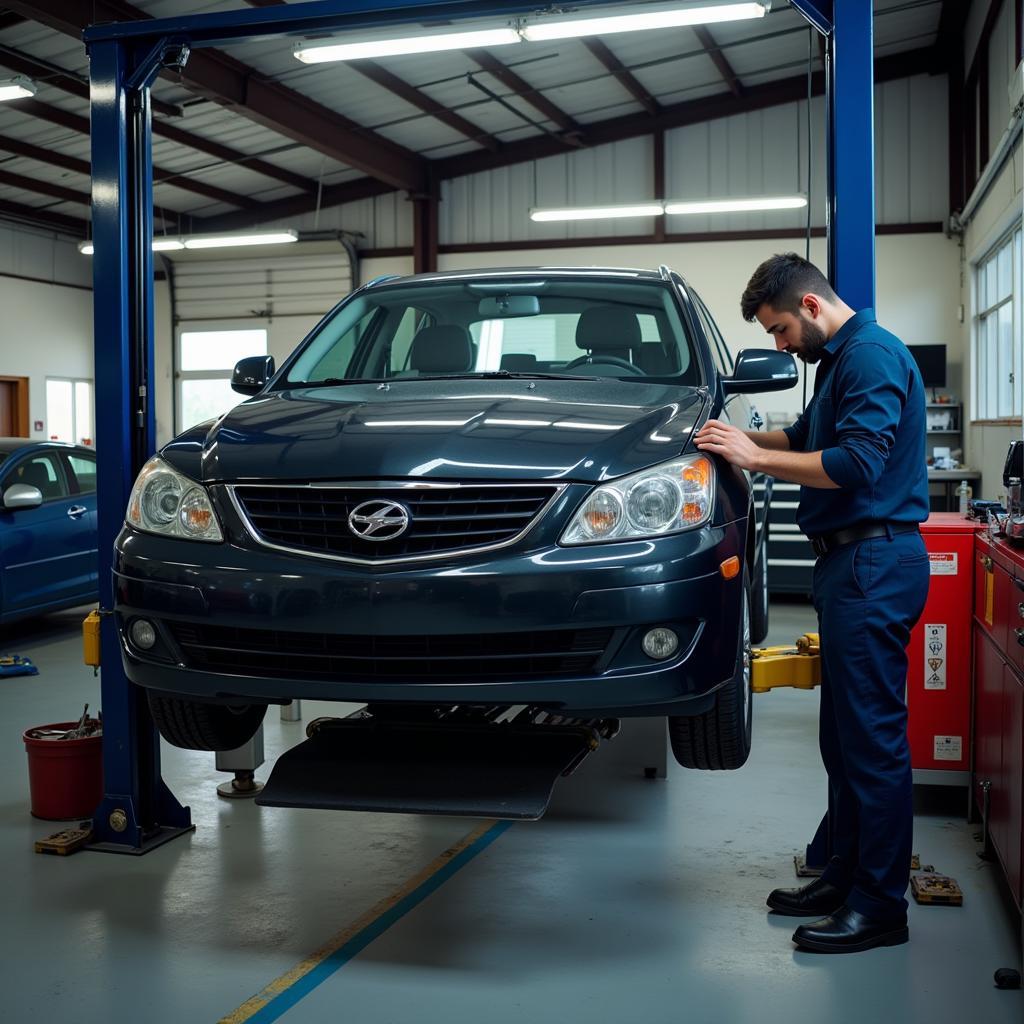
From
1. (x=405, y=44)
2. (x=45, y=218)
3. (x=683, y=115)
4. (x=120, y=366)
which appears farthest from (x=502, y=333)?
(x=45, y=218)

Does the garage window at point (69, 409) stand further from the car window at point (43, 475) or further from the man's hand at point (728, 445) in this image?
the man's hand at point (728, 445)

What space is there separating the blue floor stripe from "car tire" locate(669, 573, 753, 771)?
32.9 inches

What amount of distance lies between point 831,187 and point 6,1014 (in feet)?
9.42

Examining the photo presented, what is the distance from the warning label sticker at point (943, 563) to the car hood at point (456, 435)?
1347 mm

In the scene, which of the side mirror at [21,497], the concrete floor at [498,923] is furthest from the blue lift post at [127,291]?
the side mirror at [21,497]

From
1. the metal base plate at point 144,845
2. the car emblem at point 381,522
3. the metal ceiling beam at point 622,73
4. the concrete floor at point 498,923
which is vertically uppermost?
the metal ceiling beam at point 622,73

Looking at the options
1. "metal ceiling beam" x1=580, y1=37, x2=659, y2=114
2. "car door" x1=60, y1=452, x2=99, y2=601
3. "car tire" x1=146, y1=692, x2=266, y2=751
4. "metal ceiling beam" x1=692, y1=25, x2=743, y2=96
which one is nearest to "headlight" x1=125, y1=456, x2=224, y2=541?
"car tire" x1=146, y1=692, x2=266, y2=751

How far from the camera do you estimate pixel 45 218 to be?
1734 cm

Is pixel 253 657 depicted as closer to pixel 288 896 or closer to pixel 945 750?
pixel 288 896

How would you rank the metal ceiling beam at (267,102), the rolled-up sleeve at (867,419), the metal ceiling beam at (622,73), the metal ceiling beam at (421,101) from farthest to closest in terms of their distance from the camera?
the metal ceiling beam at (622,73)
the metal ceiling beam at (421,101)
the metal ceiling beam at (267,102)
the rolled-up sleeve at (867,419)

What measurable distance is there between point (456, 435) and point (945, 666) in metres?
2.21

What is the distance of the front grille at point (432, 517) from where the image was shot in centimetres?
248

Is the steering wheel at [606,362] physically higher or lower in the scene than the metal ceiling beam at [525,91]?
lower

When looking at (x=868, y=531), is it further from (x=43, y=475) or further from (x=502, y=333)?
(x=43, y=475)
